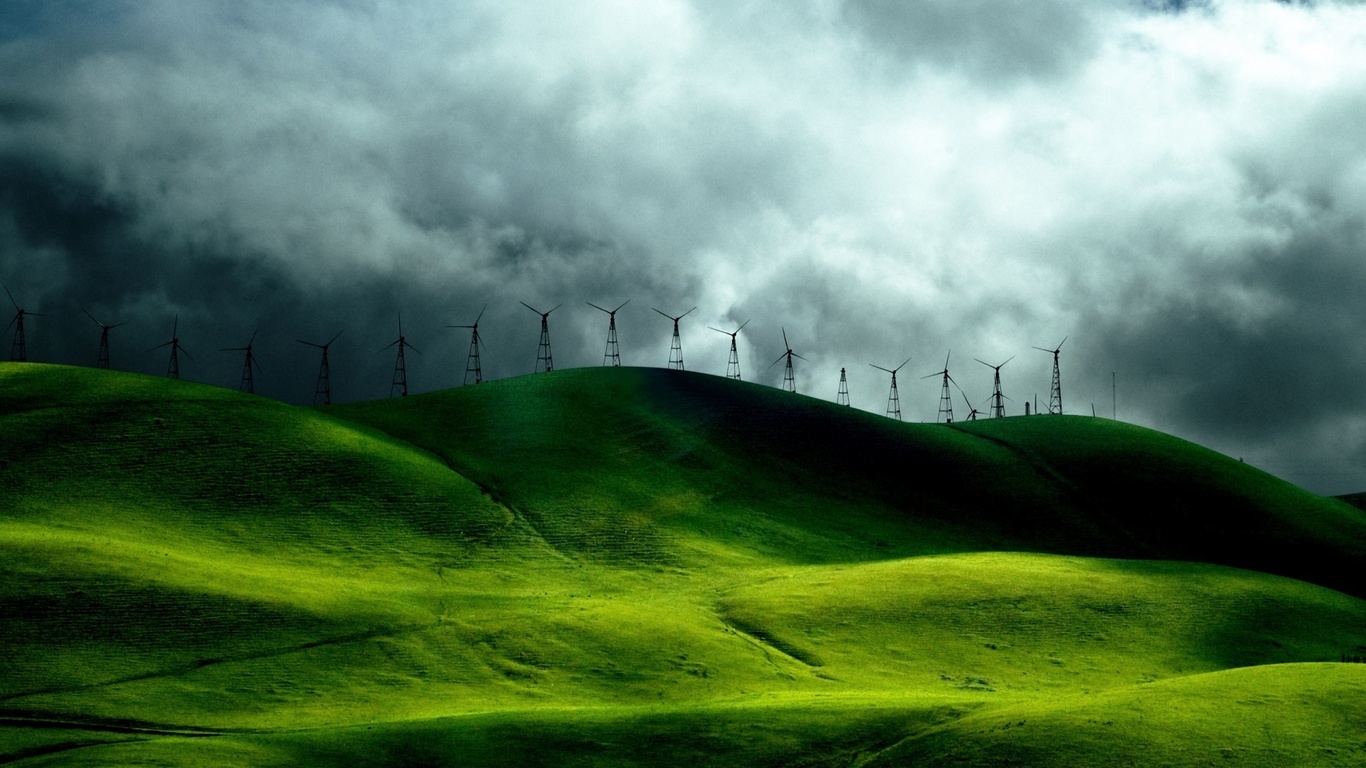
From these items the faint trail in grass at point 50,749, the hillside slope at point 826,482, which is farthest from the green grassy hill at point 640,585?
the hillside slope at point 826,482

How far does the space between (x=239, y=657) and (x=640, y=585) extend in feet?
64.4

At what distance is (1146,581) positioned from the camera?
55.4 m

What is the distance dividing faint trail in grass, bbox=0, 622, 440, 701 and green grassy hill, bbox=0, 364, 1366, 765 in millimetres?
Answer: 161

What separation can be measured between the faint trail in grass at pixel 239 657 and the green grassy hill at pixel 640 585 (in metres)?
0.16

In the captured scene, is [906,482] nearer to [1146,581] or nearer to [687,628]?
[1146,581]

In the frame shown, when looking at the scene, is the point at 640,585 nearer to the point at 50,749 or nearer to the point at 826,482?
the point at 50,749

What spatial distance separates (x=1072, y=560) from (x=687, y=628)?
26.2 metres

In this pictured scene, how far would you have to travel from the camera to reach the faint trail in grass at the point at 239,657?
34188mm

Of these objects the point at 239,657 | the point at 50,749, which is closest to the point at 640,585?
the point at 239,657

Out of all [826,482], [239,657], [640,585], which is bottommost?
[239,657]

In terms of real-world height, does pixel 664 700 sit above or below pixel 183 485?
below

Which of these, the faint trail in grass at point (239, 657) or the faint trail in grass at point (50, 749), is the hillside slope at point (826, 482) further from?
the faint trail in grass at point (50, 749)

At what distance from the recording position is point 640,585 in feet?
175

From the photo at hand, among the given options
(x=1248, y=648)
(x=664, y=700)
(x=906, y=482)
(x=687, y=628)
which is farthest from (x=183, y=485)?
(x=1248, y=648)
